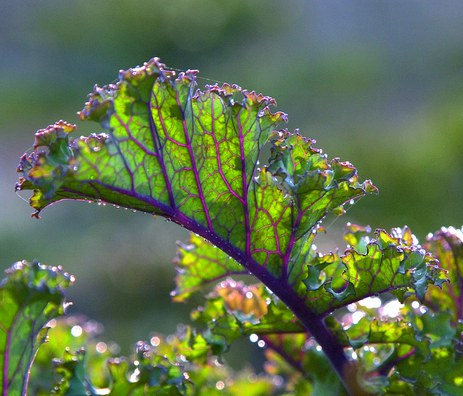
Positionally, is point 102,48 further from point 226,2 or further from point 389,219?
point 389,219

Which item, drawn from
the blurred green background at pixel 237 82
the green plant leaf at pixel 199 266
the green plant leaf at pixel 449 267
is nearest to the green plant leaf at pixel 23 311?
the green plant leaf at pixel 199 266

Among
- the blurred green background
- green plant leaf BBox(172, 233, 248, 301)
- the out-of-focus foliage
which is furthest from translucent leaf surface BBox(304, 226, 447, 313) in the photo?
the blurred green background

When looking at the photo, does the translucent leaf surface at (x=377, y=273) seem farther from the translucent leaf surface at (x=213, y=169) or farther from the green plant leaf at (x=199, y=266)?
the green plant leaf at (x=199, y=266)

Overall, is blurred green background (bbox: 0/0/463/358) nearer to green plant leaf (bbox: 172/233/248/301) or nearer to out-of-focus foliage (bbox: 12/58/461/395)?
green plant leaf (bbox: 172/233/248/301)

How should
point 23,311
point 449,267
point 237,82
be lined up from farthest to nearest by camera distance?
1. point 237,82
2. point 449,267
3. point 23,311

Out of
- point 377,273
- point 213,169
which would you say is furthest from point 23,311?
point 377,273

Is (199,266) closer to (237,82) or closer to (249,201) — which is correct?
(249,201)
